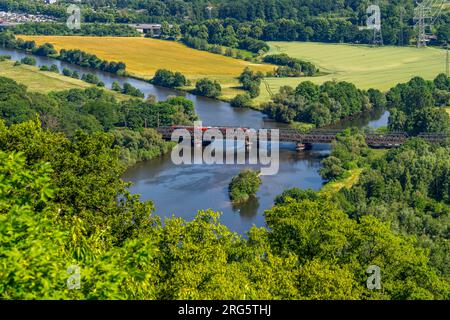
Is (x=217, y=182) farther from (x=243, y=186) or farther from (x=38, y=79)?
(x=38, y=79)

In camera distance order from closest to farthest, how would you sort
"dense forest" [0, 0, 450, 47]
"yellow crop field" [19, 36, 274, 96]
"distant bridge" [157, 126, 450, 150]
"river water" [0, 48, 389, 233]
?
"river water" [0, 48, 389, 233], "distant bridge" [157, 126, 450, 150], "yellow crop field" [19, 36, 274, 96], "dense forest" [0, 0, 450, 47]

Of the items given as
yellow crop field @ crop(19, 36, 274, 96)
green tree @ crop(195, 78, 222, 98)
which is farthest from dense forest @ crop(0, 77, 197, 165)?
yellow crop field @ crop(19, 36, 274, 96)

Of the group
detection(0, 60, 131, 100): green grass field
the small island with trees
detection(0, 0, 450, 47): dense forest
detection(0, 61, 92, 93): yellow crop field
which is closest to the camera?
the small island with trees

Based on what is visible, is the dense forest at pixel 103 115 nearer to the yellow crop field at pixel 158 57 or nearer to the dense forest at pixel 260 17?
the yellow crop field at pixel 158 57

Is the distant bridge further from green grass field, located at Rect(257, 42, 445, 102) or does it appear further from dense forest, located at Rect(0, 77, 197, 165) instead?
green grass field, located at Rect(257, 42, 445, 102)

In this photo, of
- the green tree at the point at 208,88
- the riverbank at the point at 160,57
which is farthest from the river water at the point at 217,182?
the riverbank at the point at 160,57

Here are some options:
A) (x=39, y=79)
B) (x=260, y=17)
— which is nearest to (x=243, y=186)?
(x=39, y=79)
